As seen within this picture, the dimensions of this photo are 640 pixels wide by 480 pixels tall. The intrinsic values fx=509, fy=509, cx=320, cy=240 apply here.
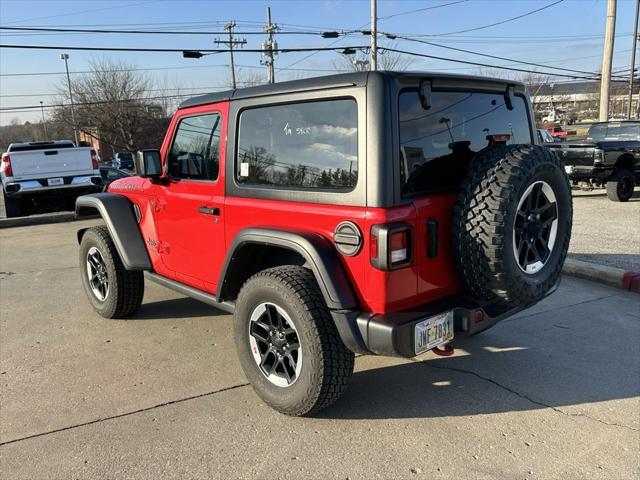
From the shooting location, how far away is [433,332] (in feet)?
8.78

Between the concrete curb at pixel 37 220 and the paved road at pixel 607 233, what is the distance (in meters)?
10.3

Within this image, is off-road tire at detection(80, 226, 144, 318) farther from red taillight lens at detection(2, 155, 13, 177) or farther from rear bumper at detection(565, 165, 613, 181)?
→ rear bumper at detection(565, 165, 613, 181)

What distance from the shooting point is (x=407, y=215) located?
260 centimetres

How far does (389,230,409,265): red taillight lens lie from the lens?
98.7 inches

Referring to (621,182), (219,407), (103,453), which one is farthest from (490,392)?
(621,182)

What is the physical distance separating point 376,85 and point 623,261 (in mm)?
5049

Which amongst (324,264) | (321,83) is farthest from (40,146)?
(324,264)

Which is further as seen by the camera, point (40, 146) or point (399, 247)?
point (40, 146)

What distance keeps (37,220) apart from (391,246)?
11.1 m

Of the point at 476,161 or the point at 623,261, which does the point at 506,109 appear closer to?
the point at 476,161

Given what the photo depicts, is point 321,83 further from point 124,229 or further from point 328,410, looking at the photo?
point 124,229

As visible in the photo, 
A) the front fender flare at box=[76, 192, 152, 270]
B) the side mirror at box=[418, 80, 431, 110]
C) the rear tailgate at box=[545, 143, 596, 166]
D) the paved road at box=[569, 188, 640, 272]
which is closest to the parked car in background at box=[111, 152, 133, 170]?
the rear tailgate at box=[545, 143, 596, 166]

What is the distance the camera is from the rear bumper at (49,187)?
10.7m

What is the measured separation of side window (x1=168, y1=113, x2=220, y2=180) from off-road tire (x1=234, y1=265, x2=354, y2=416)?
1.03 meters
